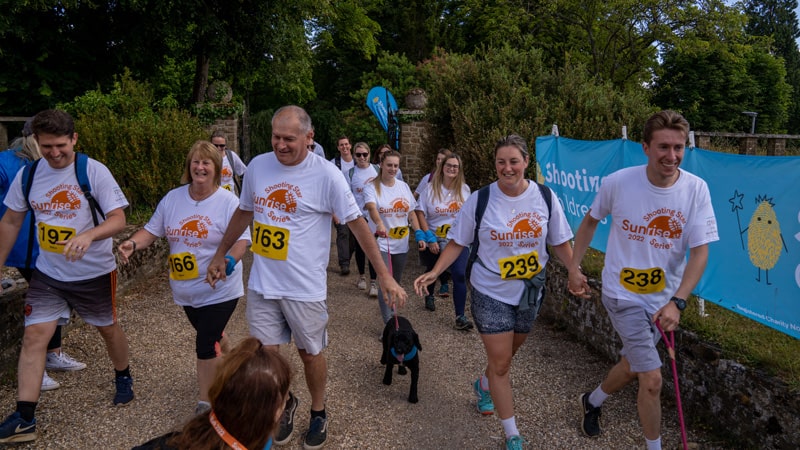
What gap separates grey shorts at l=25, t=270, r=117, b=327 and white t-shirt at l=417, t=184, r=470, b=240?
3.51m

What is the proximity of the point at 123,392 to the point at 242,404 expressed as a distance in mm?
3445

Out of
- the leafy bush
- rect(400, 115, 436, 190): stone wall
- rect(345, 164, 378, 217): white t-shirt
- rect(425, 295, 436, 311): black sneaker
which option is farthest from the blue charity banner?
rect(400, 115, 436, 190): stone wall

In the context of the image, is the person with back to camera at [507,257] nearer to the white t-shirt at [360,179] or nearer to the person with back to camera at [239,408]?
the person with back to camera at [239,408]

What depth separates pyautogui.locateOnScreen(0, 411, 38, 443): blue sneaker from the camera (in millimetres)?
3758

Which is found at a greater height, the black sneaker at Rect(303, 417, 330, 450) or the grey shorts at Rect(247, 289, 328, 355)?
the grey shorts at Rect(247, 289, 328, 355)

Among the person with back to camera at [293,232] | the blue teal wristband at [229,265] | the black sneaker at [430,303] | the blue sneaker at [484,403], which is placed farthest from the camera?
the black sneaker at [430,303]

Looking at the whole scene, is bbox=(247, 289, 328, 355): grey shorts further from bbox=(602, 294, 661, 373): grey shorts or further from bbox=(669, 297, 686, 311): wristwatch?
bbox=(669, 297, 686, 311): wristwatch

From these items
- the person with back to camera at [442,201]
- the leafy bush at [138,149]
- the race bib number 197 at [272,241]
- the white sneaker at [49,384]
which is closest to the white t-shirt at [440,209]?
the person with back to camera at [442,201]

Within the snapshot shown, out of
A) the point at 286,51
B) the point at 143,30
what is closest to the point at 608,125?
the point at 286,51

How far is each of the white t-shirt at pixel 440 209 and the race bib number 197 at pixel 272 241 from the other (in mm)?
3275

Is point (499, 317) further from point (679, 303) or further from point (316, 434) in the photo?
point (316, 434)

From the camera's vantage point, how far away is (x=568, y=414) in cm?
442

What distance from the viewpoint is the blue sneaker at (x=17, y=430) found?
3758 mm

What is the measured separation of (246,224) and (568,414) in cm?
282
